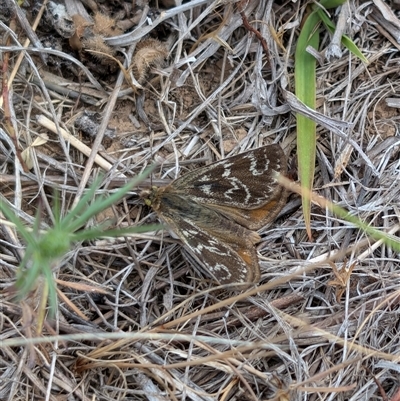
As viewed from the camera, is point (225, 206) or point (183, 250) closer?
point (183, 250)

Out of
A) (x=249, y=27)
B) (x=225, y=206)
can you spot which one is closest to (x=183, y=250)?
(x=225, y=206)

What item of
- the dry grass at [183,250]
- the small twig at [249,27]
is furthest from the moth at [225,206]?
the small twig at [249,27]

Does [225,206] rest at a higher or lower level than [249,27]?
lower

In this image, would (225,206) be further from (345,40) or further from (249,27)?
(345,40)

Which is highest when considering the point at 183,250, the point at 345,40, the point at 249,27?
the point at 249,27

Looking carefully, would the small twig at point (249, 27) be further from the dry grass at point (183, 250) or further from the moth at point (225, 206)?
the moth at point (225, 206)

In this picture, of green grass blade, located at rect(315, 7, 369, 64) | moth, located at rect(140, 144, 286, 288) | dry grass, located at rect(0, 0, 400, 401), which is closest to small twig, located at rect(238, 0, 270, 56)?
dry grass, located at rect(0, 0, 400, 401)
